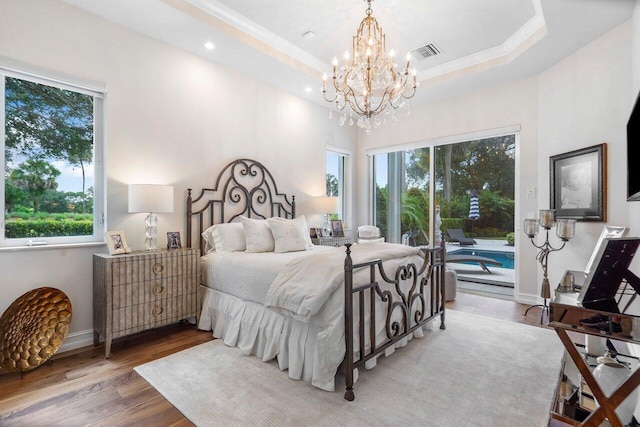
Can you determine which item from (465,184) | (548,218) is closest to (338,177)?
(465,184)

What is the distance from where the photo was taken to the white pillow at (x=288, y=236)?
3.34 meters

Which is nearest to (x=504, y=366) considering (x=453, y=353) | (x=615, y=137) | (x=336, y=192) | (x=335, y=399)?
(x=453, y=353)

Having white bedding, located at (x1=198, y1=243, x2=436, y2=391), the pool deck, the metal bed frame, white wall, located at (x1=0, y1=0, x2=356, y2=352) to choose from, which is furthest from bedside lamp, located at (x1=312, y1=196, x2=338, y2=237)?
the pool deck

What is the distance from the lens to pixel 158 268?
9.02ft

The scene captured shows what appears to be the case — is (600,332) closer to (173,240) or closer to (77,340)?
(173,240)

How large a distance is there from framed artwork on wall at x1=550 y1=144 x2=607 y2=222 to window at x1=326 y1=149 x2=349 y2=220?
3077 mm

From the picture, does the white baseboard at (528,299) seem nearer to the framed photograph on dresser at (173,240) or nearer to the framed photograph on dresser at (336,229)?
the framed photograph on dresser at (336,229)

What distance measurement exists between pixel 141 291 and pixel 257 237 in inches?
45.5

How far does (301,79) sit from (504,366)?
3.85m

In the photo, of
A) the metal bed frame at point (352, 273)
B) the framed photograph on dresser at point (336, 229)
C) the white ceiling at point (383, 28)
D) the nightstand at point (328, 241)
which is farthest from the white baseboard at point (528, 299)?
the white ceiling at point (383, 28)

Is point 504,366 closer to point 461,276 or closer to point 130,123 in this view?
point 461,276

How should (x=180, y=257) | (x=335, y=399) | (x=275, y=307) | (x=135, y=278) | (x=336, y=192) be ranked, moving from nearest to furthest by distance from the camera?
(x=335, y=399), (x=275, y=307), (x=135, y=278), (x=180, y=257), (x=336, y=192)

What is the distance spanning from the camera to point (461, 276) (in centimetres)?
507

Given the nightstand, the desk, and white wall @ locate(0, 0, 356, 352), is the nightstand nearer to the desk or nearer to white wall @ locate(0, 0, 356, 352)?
white wall @ locate(0, 0, 356, 352)
